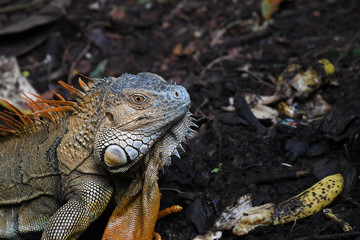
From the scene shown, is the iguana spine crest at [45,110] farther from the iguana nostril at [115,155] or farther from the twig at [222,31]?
the twig at [222,31]

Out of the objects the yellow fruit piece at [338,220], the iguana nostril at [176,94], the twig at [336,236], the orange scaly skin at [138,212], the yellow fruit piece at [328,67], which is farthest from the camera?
the yellow fruit piece at [328,67]

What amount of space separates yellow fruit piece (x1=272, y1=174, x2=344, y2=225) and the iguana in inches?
41.1

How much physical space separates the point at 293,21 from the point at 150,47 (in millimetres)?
2406

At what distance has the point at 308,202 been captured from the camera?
334 centimetres

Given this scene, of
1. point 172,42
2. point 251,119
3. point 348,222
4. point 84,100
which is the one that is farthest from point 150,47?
point 348,222

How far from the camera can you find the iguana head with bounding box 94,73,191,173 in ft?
10.1

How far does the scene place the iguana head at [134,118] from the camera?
3.09 meters

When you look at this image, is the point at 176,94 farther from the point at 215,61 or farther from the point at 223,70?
the point at 215,61

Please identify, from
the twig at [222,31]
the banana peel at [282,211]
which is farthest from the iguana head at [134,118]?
the twig at [222,31]

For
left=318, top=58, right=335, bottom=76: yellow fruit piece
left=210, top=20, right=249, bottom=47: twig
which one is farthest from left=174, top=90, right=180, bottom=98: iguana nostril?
left=210, top=20, right=249, bottom=47: twig

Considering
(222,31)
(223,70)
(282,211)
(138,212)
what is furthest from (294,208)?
(222,31)

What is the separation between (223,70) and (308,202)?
281 centimetres

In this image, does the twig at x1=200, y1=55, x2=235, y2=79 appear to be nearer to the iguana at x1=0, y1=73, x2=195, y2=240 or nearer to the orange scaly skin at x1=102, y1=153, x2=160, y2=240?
the iguana at x1=0, y1=73, x2=195, y2=240

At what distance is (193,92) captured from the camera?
5.42 m
